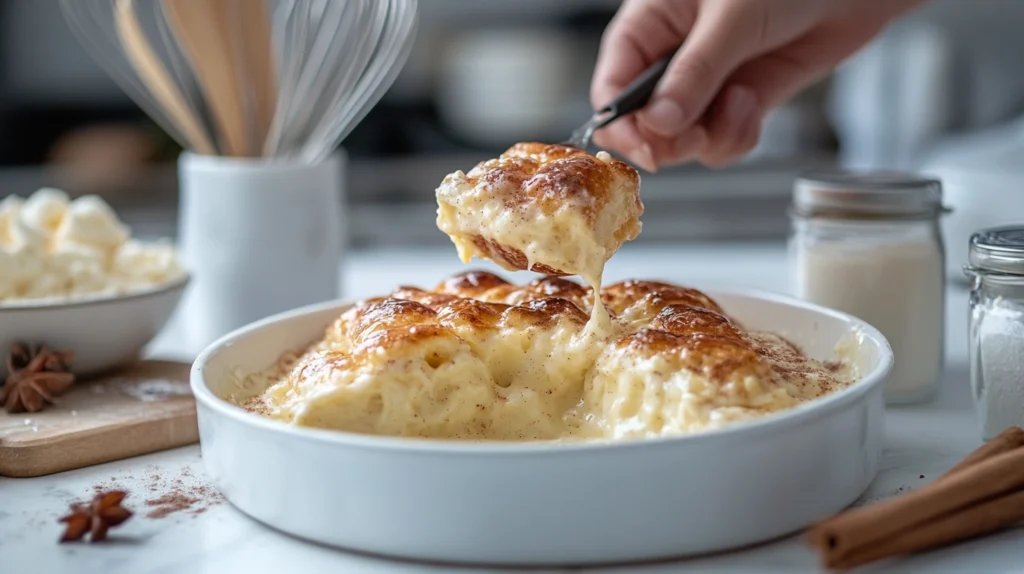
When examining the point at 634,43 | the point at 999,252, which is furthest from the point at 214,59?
the point at 999,252

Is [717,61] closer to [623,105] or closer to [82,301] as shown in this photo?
[623,105]

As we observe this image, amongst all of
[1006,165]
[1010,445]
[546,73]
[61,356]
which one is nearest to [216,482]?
[61,356]

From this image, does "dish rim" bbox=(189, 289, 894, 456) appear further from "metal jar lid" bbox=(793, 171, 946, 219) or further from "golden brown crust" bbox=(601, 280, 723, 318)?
"metal jar lid" bbox=(793, 171, 946, 219)

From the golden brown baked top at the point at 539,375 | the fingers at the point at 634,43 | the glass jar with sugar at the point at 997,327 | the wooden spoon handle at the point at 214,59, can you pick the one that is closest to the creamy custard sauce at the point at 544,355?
the golden brown baked top at the point at 539,375

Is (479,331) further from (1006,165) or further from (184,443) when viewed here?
(1006,165)

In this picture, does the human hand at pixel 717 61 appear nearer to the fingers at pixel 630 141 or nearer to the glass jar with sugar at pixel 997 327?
the fingers at pixel 630 141

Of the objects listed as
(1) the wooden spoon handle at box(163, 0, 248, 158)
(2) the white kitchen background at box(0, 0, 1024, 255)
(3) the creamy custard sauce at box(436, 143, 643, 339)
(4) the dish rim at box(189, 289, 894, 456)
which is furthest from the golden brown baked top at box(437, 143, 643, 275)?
(2) the white kitchen background at box(0, 0, 1024, 255)
